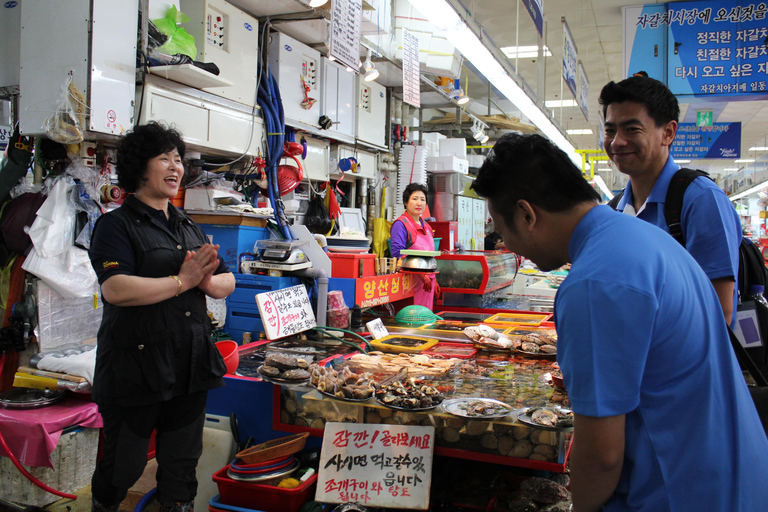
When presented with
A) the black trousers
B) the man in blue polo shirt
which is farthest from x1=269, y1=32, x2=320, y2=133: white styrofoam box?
the man in blue polo shirt

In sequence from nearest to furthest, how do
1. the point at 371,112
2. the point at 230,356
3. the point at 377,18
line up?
the point at 230,356
the point at 377,18
the point at 371,112

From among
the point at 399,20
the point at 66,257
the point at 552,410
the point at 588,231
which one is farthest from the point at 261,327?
the point at 399,20

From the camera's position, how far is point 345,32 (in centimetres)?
436

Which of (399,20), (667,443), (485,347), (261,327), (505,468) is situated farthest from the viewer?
(399,20)

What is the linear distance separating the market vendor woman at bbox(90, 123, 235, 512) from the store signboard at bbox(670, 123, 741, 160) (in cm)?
1092

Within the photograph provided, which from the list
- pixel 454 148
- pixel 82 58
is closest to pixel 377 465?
pixel 82 58

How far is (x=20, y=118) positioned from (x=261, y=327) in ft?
6.96

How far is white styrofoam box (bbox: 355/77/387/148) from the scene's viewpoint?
6.94 meters

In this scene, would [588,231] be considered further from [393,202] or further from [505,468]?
[393,202]

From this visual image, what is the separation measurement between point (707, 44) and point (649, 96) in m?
4.78

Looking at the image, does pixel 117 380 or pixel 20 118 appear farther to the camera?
pixel 20 118

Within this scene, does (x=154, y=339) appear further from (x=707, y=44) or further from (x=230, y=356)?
(x=707, y=44)

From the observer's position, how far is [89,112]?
136 inches

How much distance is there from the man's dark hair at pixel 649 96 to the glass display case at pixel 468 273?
129 inches
